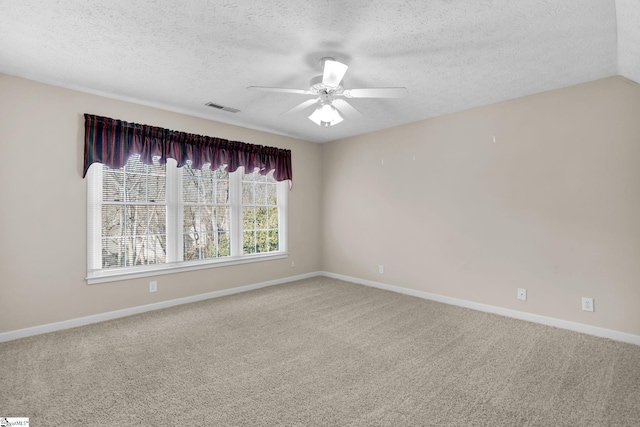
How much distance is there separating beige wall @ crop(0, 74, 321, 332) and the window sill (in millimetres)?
73

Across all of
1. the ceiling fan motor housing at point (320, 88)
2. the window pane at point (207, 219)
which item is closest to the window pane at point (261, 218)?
the window pane at point (207, 219)

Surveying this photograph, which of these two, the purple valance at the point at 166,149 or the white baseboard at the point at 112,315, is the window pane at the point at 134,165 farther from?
the white baseboard at the point at 112,315

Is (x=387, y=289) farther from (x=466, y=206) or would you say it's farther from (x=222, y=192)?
(x=222, y=192)

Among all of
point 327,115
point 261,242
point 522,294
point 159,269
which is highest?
point 327,115

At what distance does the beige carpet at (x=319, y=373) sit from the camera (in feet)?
6.31

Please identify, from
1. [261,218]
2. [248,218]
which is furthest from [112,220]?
[261,218]

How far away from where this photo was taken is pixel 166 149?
3986 mm

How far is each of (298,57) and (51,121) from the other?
8.67ft

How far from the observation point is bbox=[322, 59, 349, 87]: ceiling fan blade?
2429 millimetres

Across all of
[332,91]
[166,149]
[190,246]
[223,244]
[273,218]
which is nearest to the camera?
[332,91]

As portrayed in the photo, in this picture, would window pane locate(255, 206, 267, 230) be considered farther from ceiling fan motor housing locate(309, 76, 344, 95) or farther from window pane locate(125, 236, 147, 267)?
ceiling fan motor housing locate(309, 76, 344, 95)

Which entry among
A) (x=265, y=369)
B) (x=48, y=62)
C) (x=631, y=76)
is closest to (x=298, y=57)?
(x=48, y=62)

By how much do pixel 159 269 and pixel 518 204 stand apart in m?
4.36

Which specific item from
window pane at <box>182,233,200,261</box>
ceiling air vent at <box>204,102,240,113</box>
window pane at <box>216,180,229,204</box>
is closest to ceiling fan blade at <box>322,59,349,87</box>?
ceiling air vent at <box>204,102,240,113</box>
